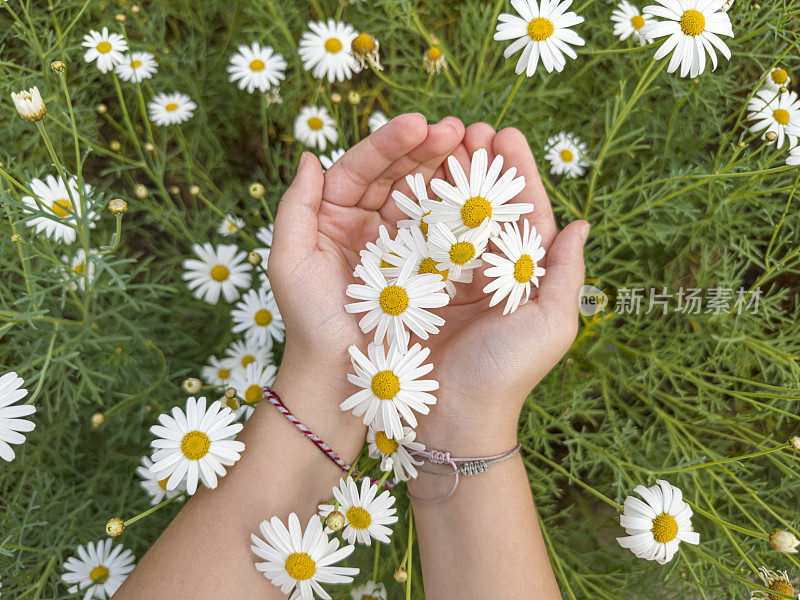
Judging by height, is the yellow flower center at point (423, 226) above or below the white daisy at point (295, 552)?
above

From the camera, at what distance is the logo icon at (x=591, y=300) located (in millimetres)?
1808

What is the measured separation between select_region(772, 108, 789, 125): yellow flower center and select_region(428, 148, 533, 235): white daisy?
1.05 metres

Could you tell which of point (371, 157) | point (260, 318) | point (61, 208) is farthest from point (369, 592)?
point (61, 208)

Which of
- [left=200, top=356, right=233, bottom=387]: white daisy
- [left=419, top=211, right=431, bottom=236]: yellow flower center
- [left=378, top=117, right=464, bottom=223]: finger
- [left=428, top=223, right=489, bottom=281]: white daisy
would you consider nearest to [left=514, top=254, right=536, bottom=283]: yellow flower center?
[left=428, top=223, right=489, bottom=281]: white daisy

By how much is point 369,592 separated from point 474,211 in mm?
1182

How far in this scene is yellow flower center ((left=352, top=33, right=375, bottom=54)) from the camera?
5.51 feet

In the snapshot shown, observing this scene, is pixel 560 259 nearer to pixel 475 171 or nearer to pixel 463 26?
pixel 475 171

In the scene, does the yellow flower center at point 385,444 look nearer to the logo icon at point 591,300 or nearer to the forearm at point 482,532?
the forearm at point 482,532

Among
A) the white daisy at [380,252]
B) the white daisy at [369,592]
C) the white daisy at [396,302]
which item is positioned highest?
the white daisy at [380,252]

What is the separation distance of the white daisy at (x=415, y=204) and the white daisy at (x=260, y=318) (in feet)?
2.03

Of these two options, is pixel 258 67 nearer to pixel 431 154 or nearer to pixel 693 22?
pixel 431 154

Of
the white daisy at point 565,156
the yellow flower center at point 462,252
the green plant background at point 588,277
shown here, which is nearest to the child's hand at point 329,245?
the yellow flower center at point 462,252

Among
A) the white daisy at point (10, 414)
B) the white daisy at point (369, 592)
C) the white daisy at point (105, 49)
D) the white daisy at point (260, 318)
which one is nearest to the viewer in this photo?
the white daisy at point (10, 414)

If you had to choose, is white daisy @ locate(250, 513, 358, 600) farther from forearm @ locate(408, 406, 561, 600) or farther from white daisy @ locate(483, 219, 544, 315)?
white daisy @ locate(483, 219, 544, 315)
